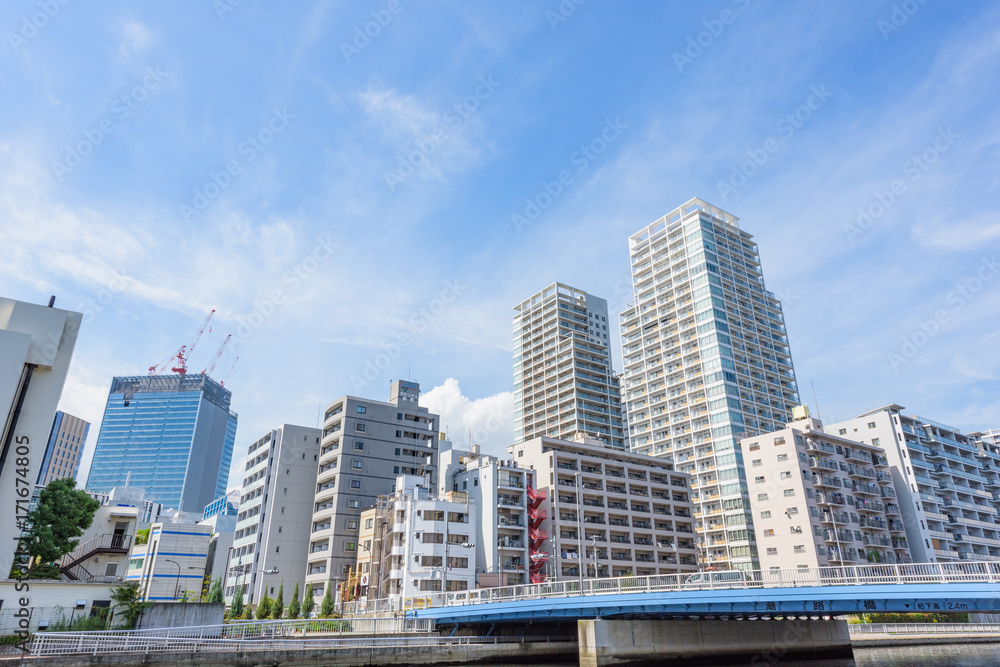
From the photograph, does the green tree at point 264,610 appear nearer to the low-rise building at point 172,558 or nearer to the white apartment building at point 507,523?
the low-rise building at point 172,558

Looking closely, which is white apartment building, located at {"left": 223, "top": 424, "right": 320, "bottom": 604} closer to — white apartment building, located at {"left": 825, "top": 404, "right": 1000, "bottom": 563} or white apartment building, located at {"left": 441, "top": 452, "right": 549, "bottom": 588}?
white apartment building, located at {"left": 441, "top": 452, "right": 549, "bottom": 588}

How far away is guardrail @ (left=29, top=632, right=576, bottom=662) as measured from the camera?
35.5 m

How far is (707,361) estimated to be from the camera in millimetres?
125250

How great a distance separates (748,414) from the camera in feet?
397

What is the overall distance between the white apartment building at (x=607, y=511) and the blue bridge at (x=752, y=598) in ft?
102

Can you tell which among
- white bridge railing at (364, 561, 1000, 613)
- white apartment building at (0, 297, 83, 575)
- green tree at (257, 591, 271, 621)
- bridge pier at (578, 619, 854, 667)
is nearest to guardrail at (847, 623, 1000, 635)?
bridge pier at (578, 619, 854, 667)

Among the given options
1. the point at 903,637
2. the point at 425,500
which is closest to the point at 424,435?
the point at 425,500

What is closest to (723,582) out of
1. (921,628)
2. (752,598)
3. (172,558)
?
(752,598)

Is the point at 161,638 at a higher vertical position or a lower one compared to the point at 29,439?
lower

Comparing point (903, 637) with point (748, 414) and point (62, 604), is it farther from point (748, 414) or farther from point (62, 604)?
point (62, 604)

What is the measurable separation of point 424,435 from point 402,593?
33.1 metres

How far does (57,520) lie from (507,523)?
50.7 meters

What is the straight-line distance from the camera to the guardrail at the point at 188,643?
116 ft

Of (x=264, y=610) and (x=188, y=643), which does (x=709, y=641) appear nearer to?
(x=188, y=643)
